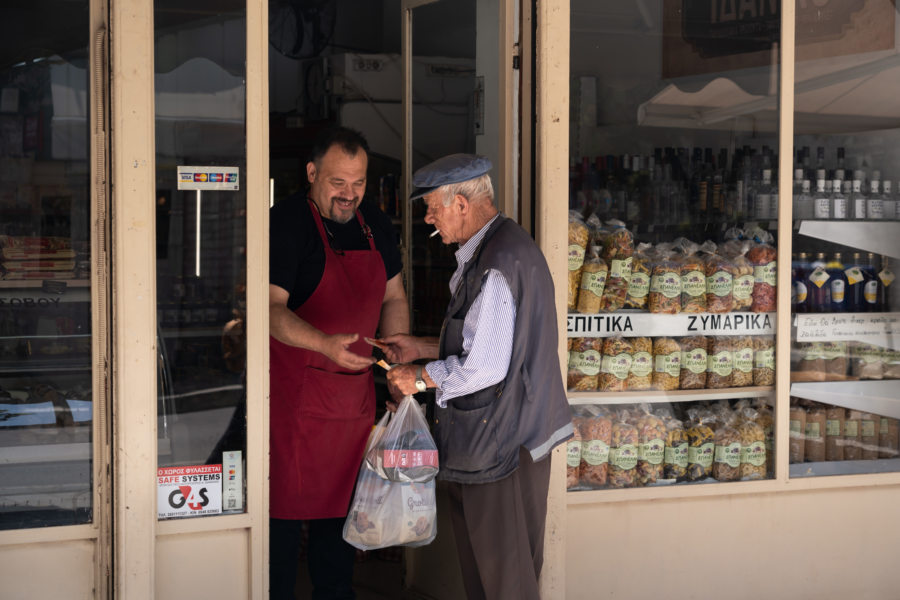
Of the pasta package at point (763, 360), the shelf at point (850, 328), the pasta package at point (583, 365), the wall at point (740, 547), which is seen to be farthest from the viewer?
the shelf at point (850, 328)

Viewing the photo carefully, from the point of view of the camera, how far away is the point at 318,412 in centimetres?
358

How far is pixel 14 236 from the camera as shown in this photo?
3.21 metres


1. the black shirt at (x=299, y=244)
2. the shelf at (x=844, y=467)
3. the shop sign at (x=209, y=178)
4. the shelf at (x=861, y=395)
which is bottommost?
the shelf at (x=844, y=467)

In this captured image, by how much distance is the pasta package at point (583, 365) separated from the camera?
3.92 metres

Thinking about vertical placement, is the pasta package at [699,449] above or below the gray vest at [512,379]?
below

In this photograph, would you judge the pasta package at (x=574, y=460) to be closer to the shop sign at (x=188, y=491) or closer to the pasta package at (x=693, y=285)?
the pasta package at (x=693, y=285)

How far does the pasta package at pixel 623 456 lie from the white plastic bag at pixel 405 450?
959mm

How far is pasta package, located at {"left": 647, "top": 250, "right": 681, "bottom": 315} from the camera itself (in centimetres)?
402

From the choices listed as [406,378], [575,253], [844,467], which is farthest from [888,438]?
[406,378]

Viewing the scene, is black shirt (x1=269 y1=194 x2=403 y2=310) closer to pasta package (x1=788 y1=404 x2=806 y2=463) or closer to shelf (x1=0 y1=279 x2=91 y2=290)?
shelf (x1=0 y1=279 x2=91 y2=290)

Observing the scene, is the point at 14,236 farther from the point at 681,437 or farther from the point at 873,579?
the point at 873,579

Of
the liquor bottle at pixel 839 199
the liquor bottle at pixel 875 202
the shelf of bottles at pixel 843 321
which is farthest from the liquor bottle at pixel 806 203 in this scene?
the liquor bottle at pixel 875 202

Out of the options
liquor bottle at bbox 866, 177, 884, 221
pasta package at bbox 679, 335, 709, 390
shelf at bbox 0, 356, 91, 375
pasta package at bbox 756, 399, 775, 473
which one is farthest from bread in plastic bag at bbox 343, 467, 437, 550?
liquor bottle at bbox 866, 177, 884, 221

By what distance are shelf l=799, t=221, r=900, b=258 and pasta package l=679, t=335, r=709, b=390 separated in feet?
2.26
